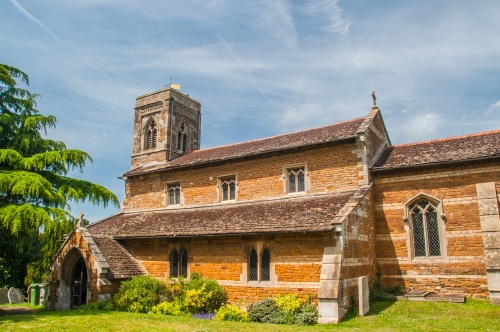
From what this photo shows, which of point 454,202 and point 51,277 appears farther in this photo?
point 51,277

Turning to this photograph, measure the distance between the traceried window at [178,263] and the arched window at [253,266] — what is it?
11.9 feet

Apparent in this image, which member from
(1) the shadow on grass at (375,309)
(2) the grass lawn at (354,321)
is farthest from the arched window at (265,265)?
(1) the shadow on grass at (375,309)

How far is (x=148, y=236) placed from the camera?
1989cm

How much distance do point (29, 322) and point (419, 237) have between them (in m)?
15.5

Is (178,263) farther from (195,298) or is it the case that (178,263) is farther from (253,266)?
(253,266)

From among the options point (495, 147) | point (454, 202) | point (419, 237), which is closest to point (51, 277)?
point (419, 237)

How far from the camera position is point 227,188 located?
2205 cm

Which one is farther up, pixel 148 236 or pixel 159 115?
pixel 159 115

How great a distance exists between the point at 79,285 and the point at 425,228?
1642 centimetres

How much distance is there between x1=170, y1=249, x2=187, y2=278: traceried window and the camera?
19433mm

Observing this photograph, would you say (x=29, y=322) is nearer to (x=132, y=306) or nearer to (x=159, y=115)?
(x=132, y=306)

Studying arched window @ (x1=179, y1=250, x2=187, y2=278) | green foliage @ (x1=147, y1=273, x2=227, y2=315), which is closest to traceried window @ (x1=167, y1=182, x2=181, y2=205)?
arched window @ (x1=179, y1=250, x2=187, y2=278)

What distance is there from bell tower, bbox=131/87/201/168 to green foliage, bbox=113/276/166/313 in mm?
10826

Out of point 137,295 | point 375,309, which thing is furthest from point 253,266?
point 137,295
